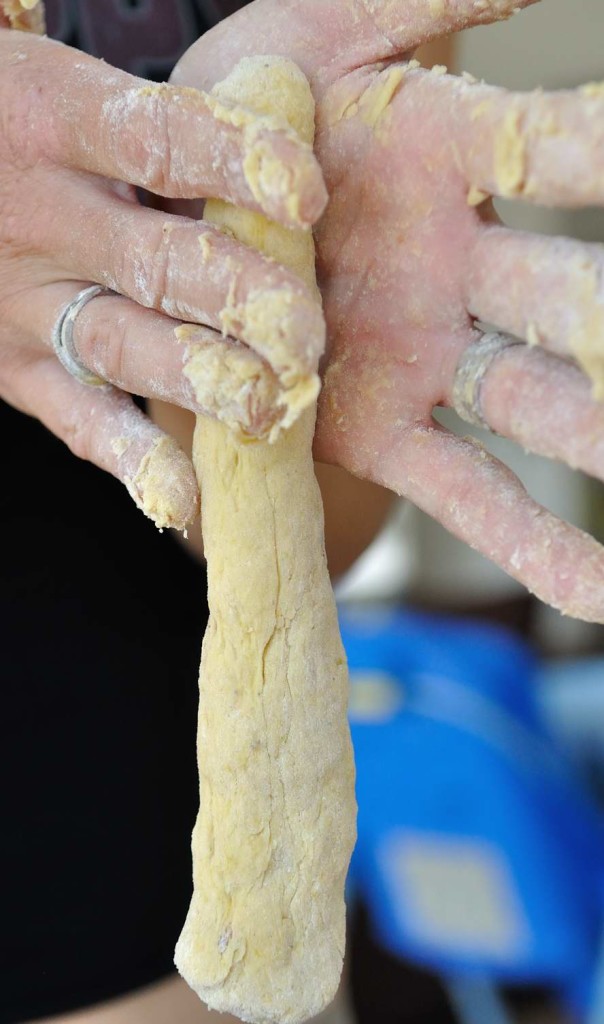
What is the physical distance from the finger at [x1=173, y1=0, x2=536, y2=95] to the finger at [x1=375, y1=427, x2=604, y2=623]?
303 mm

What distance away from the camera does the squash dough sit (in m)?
0.82

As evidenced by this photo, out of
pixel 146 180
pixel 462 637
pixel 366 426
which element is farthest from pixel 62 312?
pixel 462 637

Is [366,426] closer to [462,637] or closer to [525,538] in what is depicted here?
[525,538]

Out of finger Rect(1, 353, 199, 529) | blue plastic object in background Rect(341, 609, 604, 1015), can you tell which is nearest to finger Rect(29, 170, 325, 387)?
finger Rect(1, 353, 199, 529)

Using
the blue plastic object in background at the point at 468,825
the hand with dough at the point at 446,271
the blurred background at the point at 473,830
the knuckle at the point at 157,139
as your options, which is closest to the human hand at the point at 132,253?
the knuckle at the point at 157,139

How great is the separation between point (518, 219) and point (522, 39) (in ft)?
1.60

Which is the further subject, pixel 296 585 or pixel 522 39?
pixel 522 39

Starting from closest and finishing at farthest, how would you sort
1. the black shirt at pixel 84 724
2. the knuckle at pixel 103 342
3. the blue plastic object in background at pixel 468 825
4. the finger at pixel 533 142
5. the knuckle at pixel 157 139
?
the finger at pixel 533 142, the knuckle at pixel 157 139, the knuckle at pixel 103 342, the black shirt at pixel 84 724, the blue plastic object in background at pixel 468 825

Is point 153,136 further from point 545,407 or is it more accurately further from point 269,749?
point 269,749

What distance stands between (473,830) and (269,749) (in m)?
1.40

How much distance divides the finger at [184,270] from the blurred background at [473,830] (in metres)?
1.26

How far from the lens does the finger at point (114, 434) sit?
30.8 inches

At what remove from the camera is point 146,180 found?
73 cm

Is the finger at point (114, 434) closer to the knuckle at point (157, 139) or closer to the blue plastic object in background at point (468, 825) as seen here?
the knuckle at point (157, 139)
